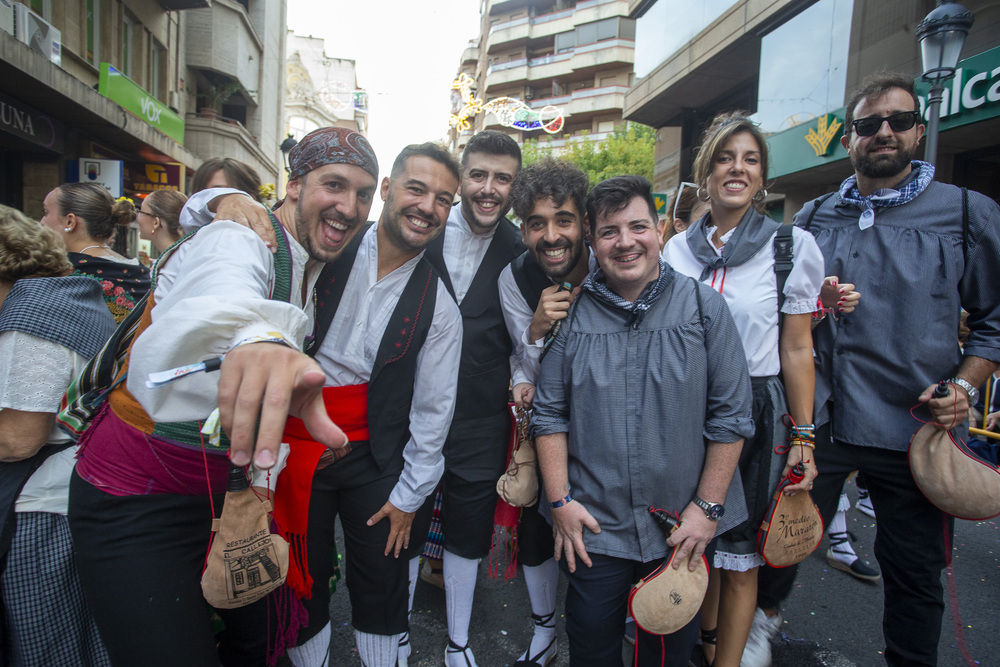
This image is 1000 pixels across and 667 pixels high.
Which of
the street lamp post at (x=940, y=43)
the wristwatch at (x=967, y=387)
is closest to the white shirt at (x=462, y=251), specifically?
the wristwatch at (x=967, y=387)

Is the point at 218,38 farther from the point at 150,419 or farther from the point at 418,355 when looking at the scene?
the point at 150,419

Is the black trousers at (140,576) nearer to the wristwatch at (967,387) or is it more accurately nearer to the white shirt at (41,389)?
the white shirt at (41,389)

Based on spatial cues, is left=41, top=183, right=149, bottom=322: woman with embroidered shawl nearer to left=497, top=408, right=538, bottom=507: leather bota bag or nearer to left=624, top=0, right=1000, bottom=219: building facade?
left=497, top=408, right=538, bottom=507: leather bota bag

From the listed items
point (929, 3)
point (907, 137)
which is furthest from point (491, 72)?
point (907, 137)

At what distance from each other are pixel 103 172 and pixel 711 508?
34.7ft

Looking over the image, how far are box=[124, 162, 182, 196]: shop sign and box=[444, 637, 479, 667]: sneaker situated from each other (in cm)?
1199

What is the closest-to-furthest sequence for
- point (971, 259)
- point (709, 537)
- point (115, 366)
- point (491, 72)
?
point (115, 366) → point (709, 537) → point (971, 259) → point (491, 72)

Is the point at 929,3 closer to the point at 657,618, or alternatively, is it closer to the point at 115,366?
the point at 657,618

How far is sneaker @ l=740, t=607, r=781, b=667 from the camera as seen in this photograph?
227 centimetres

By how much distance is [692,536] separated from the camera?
1727mm

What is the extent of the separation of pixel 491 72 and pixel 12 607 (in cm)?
4476

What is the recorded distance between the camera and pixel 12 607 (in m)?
1.65

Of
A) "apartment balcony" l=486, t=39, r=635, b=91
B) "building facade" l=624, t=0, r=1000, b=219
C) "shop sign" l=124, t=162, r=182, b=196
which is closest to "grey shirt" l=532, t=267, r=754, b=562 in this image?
"building facade" l=624, t=0, r=1000, b=219

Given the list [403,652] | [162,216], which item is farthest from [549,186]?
[162,216]
